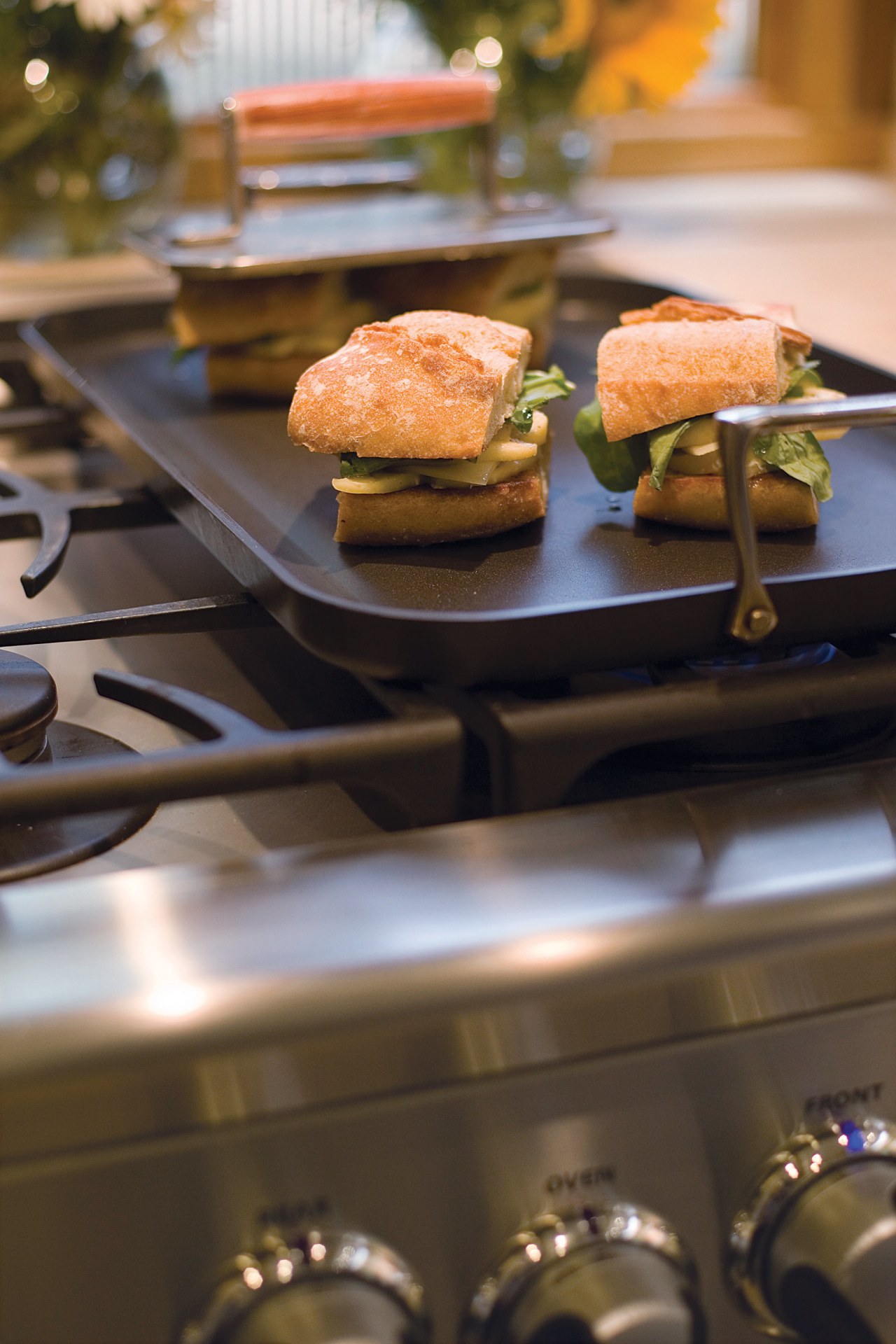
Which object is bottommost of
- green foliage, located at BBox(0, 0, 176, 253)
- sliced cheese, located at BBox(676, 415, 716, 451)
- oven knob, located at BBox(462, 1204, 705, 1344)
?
oven knob, located at BBox(462, 1204, 705, 1344)

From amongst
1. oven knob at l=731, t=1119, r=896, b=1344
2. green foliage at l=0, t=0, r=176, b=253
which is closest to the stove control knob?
oven knob at l=731, t=1119, r=896, b=1344

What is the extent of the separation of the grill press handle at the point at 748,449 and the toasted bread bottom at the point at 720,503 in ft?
0.38

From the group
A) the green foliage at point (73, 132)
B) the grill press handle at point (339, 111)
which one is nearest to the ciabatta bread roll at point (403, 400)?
the grill press handle at point (339, 111)

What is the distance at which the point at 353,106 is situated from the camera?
1.11 m

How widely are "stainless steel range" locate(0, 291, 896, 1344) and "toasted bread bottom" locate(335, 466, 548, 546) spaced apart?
16 cm

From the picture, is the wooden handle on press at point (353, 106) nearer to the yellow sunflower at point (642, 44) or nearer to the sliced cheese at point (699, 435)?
the yellow sunflower at point (642, 44)

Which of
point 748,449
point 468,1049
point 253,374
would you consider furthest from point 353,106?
point 468,1049

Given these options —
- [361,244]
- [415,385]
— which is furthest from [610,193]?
[415,385]

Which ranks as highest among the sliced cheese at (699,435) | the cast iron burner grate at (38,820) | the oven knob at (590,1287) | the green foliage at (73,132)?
the green foliage at (73,132)

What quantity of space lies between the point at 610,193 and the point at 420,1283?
1.61m

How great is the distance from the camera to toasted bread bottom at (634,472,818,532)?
66cm

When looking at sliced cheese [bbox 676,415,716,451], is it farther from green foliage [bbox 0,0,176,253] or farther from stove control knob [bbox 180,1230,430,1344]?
green foliage [bbox 0,0,176,253]

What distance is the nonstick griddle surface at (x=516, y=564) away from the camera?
1.77ft

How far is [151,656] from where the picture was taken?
0.76 meters
